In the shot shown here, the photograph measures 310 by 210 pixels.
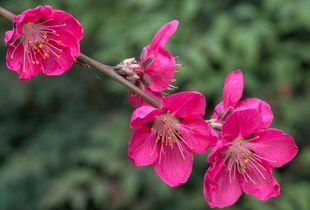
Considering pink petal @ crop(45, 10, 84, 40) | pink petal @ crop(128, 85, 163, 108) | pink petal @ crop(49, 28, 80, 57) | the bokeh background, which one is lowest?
the bokeh background

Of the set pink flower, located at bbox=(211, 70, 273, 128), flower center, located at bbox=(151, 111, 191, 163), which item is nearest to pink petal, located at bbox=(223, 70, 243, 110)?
pink flower, located at bbox=(211, 70, 273, 128)

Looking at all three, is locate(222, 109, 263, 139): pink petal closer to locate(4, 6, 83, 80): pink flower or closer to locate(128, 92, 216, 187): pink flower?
Answer: locate(128, 92, 216, 187): pink flower

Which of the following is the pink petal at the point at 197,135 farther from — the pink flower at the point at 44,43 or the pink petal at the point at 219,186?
the pink flower at the point at 44,43

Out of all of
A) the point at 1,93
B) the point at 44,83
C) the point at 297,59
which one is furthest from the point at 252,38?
the point at 1,93

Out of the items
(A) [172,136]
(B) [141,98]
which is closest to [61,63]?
(B) [141,98]

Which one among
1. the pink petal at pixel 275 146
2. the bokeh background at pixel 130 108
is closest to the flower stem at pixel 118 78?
the pink petal at pixel 275 146
